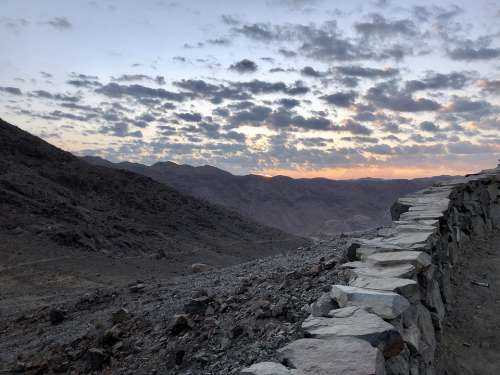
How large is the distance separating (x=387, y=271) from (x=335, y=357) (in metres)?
1.73

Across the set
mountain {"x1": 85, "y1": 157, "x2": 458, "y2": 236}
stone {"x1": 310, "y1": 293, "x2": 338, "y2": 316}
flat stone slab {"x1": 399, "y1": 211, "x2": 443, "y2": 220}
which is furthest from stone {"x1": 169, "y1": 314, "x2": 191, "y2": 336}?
mountain {"x1": 85, "y1": 157, "x2": 458, "y2": 236}

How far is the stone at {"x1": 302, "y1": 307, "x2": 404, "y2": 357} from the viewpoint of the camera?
9.84 feet

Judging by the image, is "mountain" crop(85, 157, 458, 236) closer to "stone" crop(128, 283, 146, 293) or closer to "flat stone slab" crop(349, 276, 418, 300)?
"stone" crop(128, 283, 146, 293)

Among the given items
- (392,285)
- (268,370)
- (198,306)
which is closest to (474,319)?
(392,285)

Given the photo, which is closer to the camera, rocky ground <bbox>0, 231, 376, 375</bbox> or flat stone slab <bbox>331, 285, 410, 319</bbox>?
flat stone slab <bbox>331, 285, 410, 319</bbox>

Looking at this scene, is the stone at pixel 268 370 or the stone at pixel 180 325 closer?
the stone at pixel 268 370

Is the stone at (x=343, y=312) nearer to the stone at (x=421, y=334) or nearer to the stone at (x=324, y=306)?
the stone at (x=324, y=306)

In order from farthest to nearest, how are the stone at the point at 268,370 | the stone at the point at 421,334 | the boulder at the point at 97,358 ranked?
the boulder at the point at 97,358, the stone at the point at 421,334, the stone at the point at 268,370

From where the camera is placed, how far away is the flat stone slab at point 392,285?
150 inches

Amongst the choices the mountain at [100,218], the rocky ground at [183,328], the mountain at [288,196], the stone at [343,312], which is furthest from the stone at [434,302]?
the mountain at [288,196]

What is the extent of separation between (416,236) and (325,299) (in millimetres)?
2178

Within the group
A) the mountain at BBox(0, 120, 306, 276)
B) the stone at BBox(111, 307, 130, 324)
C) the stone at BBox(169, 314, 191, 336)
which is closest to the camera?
the stone at BBox(169, 314, 191, 336)

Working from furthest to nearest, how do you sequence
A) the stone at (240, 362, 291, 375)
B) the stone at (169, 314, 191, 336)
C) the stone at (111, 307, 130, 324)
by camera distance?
the stone at (111, 307, 130, 324), the stone at (169, 314, 191, 336), the stone at (240, 362, 291, 375)

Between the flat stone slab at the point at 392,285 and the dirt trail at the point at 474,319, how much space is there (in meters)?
1.39
